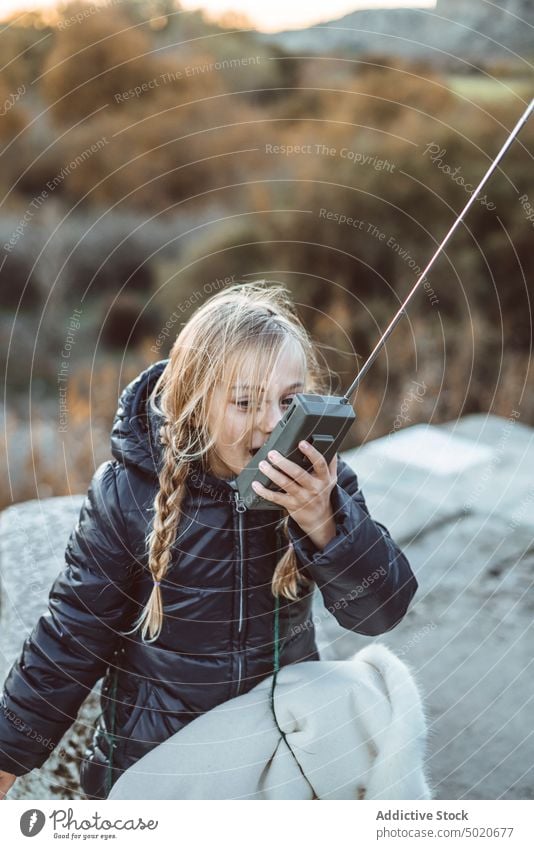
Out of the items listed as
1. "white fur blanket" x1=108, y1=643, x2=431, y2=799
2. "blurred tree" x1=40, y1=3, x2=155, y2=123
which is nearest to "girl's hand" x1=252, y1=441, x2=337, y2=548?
"white fur blanket" x1=108, y1=643, x2=431, y2=799

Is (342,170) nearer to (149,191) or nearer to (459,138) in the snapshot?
(459,138)

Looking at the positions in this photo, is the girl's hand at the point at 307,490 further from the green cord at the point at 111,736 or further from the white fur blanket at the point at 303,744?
the green cord at the point at 111,736

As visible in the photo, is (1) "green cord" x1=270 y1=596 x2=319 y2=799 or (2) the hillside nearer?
(1) "green cord" x1=270 y1=596 x2=319 y2=799

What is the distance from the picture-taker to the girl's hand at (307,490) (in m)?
0.98

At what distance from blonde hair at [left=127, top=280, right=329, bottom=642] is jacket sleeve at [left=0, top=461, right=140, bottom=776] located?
0.17ft

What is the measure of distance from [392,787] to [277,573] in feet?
1.08

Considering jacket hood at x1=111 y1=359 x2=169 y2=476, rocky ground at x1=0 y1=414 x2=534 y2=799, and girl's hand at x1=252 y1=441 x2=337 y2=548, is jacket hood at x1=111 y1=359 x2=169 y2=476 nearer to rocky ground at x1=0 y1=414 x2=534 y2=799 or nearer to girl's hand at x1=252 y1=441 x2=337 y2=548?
girl's hand at x1=252 y1=441 x2=337 y2=548

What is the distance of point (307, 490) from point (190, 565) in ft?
0.78

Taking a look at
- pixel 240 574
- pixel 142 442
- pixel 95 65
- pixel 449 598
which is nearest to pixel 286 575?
pixel 240 574

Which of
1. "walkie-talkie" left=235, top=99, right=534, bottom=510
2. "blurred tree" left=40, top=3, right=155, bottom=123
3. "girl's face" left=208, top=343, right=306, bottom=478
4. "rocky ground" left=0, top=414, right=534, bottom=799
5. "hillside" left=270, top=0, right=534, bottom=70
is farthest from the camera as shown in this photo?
"blurred tree" left=40, top=3, right=155, bottom=123

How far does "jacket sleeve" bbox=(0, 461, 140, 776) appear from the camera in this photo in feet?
3.58

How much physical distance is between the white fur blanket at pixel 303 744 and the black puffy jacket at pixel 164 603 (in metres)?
0.04

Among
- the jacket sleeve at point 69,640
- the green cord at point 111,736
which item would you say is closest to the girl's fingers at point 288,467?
the jacket sleeve at point 69,640
